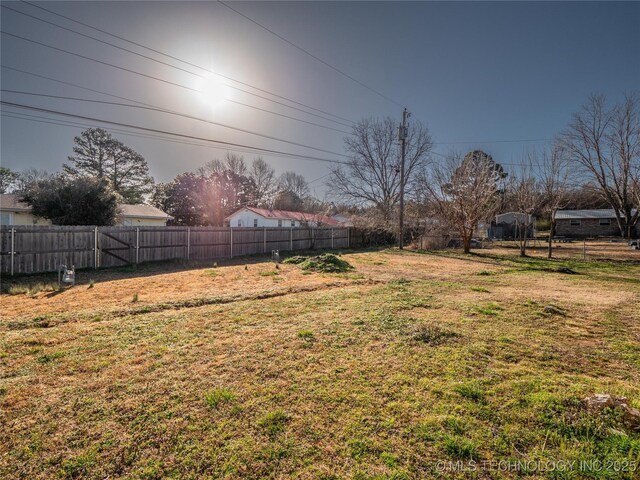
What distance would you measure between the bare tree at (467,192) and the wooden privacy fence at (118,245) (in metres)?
10.7

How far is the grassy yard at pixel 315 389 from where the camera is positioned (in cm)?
182

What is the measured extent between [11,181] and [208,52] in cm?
3742

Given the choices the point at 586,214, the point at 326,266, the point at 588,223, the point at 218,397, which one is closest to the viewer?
the point at 218,397

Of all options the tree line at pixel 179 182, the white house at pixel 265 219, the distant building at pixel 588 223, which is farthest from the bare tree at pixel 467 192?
the distant building at pixel 588 223

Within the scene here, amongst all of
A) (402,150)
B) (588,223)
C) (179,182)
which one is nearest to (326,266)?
(402,150)

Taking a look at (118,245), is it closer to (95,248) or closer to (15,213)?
(95,248)

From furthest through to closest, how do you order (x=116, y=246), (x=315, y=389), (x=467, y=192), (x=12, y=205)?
(x=12, y=205) < (x=467, y=192) < (x=116, y=246) < (x=315, y=389)

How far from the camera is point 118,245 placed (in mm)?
11211

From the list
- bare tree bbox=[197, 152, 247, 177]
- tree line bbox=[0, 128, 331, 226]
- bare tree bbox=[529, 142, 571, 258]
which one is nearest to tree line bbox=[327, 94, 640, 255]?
bare tree bbox=[529, 142, 571, 258]

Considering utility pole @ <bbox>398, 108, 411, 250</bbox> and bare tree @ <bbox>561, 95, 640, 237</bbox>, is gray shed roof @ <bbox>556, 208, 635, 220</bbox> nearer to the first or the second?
bare tree @ <bbox>561, 95, 640, 237</bbox>

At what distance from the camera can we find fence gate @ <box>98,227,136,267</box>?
10.8 metres

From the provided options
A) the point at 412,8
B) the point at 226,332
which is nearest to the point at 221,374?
the point at 226,332

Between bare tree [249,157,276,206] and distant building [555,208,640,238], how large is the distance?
125 ft

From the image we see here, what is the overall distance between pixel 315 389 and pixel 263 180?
4038 centimetres
